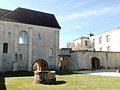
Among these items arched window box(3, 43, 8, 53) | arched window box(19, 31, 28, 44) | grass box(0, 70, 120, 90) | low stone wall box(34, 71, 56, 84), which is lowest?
grass box(0, 70, 120, 90)

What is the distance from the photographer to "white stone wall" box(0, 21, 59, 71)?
29.1 m

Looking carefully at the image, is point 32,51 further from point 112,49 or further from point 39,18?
point 112,49

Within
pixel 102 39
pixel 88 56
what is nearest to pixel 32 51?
pixel 88 56

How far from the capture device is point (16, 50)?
2989 cm

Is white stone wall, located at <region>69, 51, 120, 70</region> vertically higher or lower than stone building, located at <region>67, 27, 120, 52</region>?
lower

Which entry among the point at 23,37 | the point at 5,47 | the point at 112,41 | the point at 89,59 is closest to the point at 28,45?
the point at 23,37

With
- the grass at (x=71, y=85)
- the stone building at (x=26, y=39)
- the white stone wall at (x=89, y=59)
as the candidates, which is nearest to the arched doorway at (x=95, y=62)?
the white stone wall at (x=89, y=59)

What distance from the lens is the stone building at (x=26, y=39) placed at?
2923 cm

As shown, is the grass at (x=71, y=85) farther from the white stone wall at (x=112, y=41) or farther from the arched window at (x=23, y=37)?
the white stone wall at (x=112, y=41)

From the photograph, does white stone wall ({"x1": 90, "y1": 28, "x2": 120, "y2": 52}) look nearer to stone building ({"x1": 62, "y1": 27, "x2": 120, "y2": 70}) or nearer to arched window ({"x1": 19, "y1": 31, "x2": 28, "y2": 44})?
stone building ({"x1": 62, "y1": 27, "x2": 120, "y2": 70})

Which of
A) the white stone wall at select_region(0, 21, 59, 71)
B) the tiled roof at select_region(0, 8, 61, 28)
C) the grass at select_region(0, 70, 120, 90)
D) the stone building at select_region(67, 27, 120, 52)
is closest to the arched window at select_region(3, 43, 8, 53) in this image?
the white stone wall at select_region(0, 21, 59, 71)

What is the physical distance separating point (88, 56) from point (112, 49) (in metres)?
10.5

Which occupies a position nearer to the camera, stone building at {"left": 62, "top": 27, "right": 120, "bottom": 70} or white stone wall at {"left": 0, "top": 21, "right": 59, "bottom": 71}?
white stone wall at {"left": 0, "top": 21, "right": 59, "bottom": 71}

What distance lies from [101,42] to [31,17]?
73.3 feet
